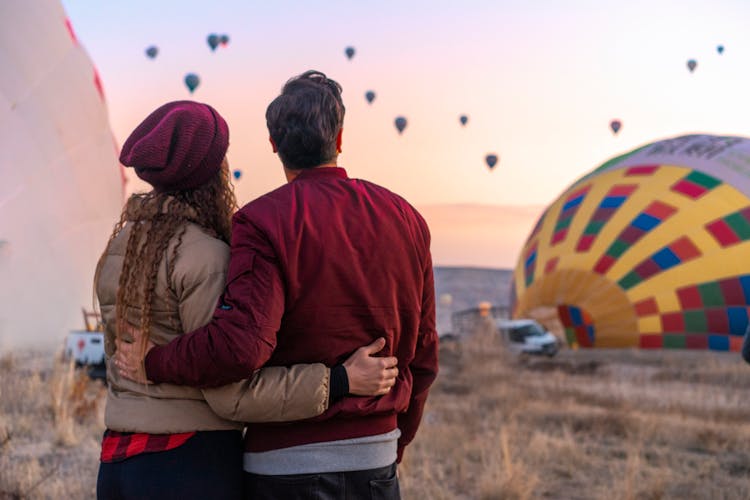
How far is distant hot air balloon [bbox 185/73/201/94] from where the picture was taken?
16297 mm

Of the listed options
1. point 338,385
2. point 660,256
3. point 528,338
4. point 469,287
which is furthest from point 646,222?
point 469,287

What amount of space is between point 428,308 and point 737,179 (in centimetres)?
1389

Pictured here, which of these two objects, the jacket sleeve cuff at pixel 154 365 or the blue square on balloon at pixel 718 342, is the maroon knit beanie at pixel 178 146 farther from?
the blue square on balloon at pixel 718 342

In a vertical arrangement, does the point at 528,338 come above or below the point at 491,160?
below

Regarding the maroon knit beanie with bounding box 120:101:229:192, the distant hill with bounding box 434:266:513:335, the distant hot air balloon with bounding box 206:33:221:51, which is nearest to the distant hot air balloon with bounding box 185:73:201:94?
the distant hot air balloon with bounding box 206:33:221:51

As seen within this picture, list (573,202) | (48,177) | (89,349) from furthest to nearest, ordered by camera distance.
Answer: (573,202), (89,349), (48,177)

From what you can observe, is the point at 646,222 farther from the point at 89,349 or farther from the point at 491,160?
the point at 89,349

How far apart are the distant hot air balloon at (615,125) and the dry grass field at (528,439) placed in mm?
9807

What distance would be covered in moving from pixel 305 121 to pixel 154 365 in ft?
2.21

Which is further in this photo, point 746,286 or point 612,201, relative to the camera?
point 612,201

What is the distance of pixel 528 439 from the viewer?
7371mm

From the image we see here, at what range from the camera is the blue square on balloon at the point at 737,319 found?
46.9 feet

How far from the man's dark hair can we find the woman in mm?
194

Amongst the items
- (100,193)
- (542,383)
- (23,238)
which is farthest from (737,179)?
(23,238)
